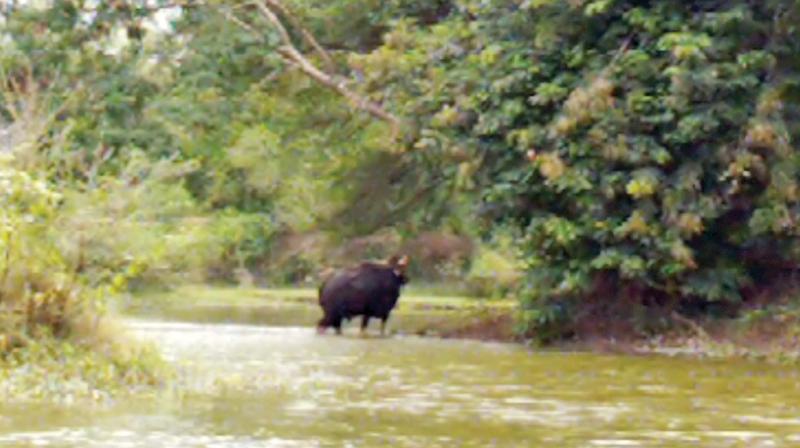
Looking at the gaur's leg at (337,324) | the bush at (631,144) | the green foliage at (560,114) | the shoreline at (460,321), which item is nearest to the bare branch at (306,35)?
the green foliage at (560,114)

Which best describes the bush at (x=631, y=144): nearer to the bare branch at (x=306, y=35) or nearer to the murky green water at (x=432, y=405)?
the murky green water at (x=432, y=405)

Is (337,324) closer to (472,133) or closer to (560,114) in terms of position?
(472,133)

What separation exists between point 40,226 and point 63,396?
5.78 ft

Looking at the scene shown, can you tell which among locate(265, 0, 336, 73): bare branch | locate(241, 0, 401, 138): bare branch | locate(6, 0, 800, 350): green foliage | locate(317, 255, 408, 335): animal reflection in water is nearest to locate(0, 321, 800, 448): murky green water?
locate(6, 0, 800, 350): green foliage

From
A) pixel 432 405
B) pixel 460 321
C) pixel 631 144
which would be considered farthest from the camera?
pixel 460 321

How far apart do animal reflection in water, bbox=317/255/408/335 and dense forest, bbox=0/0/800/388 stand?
1.70 meters

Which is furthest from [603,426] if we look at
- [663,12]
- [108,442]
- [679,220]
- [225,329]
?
[225,329]

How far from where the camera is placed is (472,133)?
23.2m

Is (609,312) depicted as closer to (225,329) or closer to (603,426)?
(225,329)

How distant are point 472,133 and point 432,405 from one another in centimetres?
975

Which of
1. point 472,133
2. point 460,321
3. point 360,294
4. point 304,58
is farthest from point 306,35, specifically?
point 472,133

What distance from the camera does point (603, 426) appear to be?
490 inches

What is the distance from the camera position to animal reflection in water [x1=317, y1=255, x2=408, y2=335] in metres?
25.7

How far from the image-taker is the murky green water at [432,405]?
11.6 m
